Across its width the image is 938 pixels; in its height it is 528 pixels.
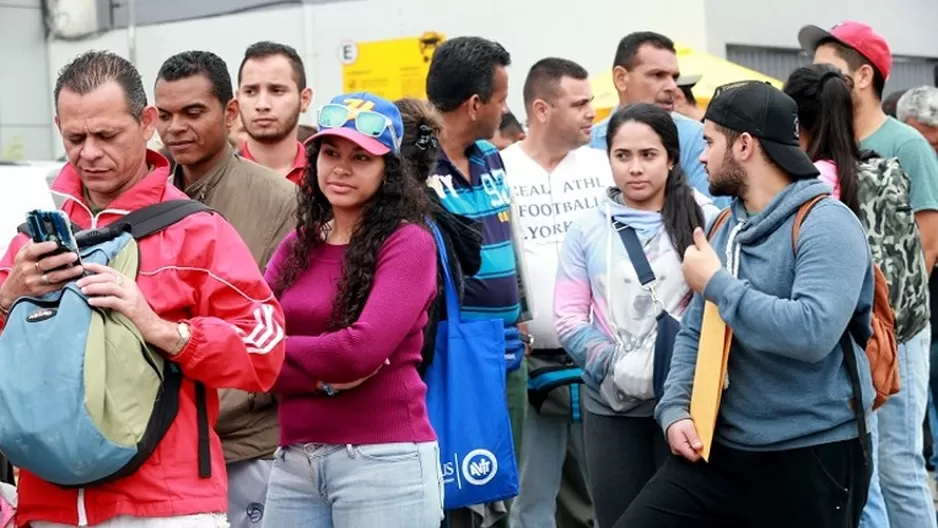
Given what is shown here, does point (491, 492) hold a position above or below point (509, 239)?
below

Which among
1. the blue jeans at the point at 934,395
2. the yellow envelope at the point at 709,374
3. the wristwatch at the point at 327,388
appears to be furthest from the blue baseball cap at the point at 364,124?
the blue jeans at the point at 934,395

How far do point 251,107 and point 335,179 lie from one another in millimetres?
1786

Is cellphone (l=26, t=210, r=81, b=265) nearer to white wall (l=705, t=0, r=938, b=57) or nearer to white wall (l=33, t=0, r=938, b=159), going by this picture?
white wall (l=33, t=0, r=938, b=159)

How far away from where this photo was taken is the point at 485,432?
545cm

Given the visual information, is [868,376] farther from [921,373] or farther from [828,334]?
[921,373]

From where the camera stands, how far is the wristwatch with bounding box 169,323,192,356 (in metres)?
3.87

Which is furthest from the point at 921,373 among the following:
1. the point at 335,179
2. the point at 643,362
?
the point at 335,179

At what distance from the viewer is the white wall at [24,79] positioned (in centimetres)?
1877

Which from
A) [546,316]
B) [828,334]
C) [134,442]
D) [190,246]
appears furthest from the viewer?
[546,316]

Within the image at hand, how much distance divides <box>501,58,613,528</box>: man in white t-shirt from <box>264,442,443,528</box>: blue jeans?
228 centimetres

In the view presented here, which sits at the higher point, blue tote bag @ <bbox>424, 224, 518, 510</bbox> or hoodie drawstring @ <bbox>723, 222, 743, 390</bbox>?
hoodie drawstring @ <bbox>723, 222, 743, 390</bbox>

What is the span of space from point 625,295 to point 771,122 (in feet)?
4.25

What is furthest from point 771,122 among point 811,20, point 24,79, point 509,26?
point 24,79

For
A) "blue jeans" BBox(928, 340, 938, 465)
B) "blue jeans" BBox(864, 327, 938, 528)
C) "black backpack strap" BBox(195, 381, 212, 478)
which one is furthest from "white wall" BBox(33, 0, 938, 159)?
"black backpack strap" BBox(195, 381, 212, 478)
